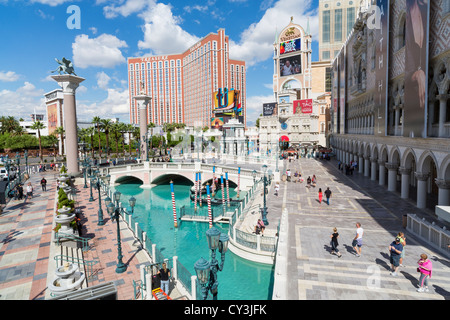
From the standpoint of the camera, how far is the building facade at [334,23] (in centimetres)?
8506

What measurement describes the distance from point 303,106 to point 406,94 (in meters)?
63.6

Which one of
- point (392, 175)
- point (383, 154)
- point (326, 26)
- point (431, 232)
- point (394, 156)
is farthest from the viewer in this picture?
point (326, 26)

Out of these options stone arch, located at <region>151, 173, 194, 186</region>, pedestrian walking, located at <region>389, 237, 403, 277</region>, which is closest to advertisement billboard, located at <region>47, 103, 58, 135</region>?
stone arch, located at <region>151, 173, 194, 186</region>

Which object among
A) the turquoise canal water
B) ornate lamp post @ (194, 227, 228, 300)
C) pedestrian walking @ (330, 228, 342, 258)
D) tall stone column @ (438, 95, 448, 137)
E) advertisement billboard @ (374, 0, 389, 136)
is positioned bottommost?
the turquoise canal water

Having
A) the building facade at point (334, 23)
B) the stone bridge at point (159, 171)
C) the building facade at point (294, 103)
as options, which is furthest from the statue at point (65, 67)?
the building facade at point (334, 23)

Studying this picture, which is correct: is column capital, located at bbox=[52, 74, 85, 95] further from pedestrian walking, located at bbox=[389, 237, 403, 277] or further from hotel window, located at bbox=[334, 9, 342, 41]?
hotel window, located at bbox=[334, 9, 342, 41]

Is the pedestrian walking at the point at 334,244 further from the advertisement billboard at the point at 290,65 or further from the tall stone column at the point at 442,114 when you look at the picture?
the advertisement billboard at the point at 290,65

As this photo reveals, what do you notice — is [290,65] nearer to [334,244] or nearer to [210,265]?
[334,244]

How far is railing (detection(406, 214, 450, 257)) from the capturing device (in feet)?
42.0

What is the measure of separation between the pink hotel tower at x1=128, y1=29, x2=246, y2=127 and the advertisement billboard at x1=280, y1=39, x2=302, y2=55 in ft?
156

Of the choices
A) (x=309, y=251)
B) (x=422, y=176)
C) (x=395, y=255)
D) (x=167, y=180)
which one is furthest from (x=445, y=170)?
(x=167, y=180)

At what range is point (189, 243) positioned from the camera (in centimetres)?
2208

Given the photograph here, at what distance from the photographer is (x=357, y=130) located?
3956 cm

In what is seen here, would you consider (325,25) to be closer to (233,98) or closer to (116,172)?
(233,98)
